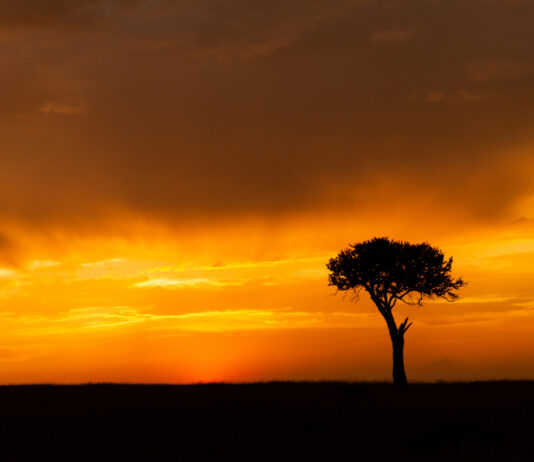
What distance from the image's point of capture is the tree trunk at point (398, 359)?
5331 centimetres

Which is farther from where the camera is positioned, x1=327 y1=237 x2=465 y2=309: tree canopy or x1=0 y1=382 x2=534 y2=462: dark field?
x1=327 y1=237 x2=465 y2=309: tree canopy

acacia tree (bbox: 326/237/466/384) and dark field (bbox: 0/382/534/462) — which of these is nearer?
dark field (bbox: 0/382/534/462)

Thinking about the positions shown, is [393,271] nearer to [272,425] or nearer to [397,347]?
[397,347]

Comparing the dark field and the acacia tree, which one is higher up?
the acacia tree

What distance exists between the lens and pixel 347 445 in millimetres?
24344

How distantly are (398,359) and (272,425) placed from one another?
27.7 meters

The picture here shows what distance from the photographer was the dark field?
23359 millimetres

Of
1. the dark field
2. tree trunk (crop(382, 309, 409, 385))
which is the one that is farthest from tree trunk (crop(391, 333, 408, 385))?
the dark field

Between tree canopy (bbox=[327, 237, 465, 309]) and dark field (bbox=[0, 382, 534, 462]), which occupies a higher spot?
tree canopy (bbox=[327, 237, 465, 309])

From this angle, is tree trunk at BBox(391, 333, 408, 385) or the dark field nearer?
the dark field

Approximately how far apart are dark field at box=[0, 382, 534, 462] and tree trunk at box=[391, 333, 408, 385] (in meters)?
12.0

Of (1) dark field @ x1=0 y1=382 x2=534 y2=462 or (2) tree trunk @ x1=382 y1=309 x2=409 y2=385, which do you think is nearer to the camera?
(1) dark field @ x1=0 y1=382 x2=534 y2=462

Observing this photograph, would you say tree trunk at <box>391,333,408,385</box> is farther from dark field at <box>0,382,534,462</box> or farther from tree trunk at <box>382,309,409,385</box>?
dark field at <box>0,382,534,462</box>

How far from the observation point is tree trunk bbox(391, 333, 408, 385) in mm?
53312
